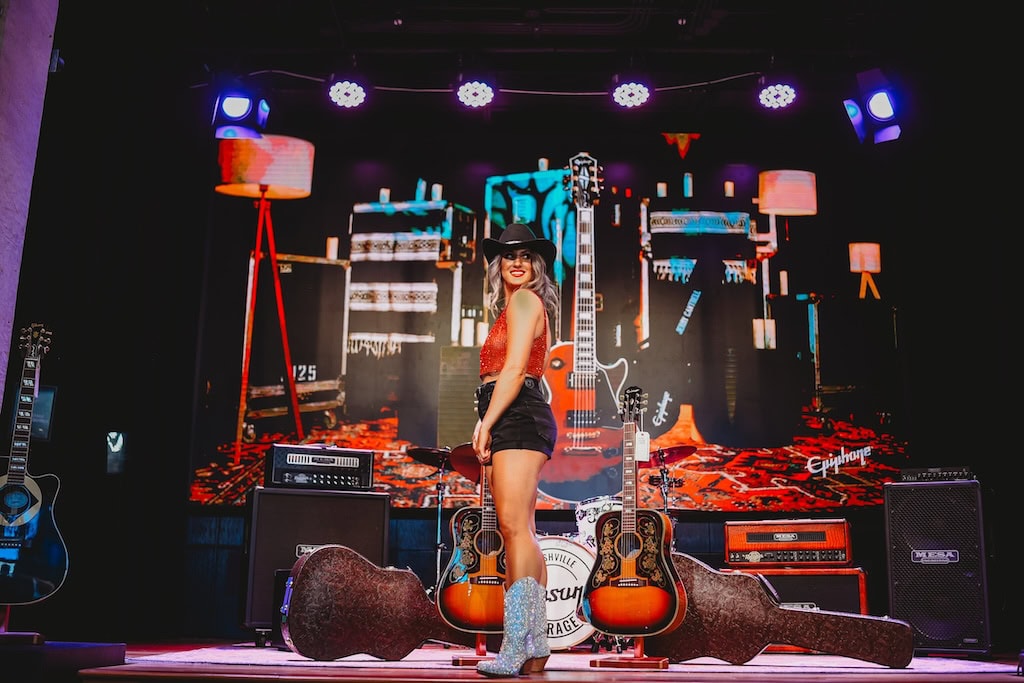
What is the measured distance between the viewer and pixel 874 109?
6.61 metres

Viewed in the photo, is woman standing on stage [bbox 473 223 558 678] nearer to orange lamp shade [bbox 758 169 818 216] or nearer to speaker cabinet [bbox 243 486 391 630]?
speaker cabinet [bbox 243 486 391 630]

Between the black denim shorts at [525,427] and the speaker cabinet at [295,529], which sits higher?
the black denim shorts at [525,427]

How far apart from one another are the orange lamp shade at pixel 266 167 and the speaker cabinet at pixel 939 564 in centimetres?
509

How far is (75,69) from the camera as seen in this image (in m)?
5.18

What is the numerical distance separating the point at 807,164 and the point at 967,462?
266 centimetres

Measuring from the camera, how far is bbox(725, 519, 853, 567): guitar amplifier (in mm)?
5523

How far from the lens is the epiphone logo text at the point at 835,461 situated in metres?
6.62

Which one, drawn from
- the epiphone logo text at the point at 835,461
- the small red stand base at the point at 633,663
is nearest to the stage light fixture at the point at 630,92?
the epiphone logo text at the point at 835,461

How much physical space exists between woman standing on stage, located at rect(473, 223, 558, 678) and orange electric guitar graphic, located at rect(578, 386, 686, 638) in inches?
24.6

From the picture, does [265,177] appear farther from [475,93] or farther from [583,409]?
[583,409]

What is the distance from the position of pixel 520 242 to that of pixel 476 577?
143cm

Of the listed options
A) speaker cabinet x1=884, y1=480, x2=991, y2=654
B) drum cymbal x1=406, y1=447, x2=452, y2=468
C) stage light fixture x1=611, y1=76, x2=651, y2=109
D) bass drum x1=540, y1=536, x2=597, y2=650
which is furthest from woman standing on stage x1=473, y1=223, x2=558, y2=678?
stage light fixture x1=611, y1=76, x2=651, y2=109

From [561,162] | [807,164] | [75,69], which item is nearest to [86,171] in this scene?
[75,69]

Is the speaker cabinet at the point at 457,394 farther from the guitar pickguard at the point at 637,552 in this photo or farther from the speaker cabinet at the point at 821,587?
the guitar pickguard at the point at 637,552
